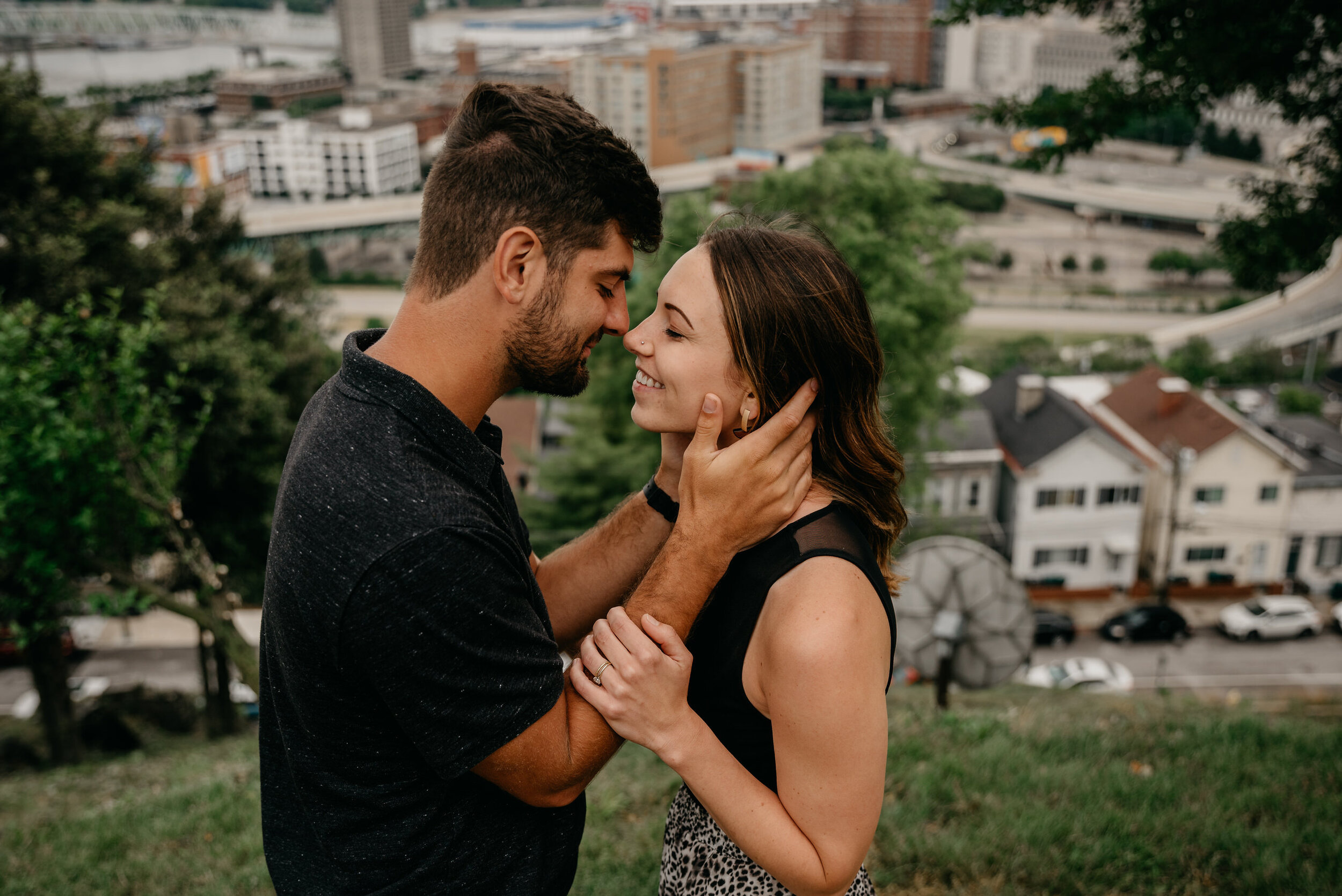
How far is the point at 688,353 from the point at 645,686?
2.45 ft

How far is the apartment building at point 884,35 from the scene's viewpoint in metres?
125

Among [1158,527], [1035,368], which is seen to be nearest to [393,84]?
[1035,368]

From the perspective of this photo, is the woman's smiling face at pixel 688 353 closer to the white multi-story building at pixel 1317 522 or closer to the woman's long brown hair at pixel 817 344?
the woman's long brown hair at pixel 817 344

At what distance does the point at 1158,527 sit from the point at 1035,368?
1576cm

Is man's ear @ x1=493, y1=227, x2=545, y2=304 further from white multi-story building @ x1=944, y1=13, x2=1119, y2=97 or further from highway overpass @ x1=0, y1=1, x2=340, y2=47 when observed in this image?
highway overpass @ x1=0, y1=1, x2=340, y2=47

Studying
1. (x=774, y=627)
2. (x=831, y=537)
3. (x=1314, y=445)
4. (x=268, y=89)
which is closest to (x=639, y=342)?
(x=831, y=537)

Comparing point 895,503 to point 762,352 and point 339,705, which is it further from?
point 339,705

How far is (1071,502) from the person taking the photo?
24844 millimetres

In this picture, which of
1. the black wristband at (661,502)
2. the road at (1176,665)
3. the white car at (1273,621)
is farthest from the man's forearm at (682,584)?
the white car at (1273,621)

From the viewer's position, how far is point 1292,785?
189 inches

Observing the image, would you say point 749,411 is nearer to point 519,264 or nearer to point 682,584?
point 682,584

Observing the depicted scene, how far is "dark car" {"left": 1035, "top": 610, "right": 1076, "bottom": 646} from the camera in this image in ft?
74.1

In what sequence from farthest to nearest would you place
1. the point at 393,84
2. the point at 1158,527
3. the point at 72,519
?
the point at 393,84 < the point at 1158,527 < the point at 72,519

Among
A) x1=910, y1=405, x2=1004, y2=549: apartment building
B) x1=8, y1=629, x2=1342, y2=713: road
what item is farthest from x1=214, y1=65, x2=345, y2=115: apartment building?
x1=910, y1=405, x2=1004, y2=549: apartment building
